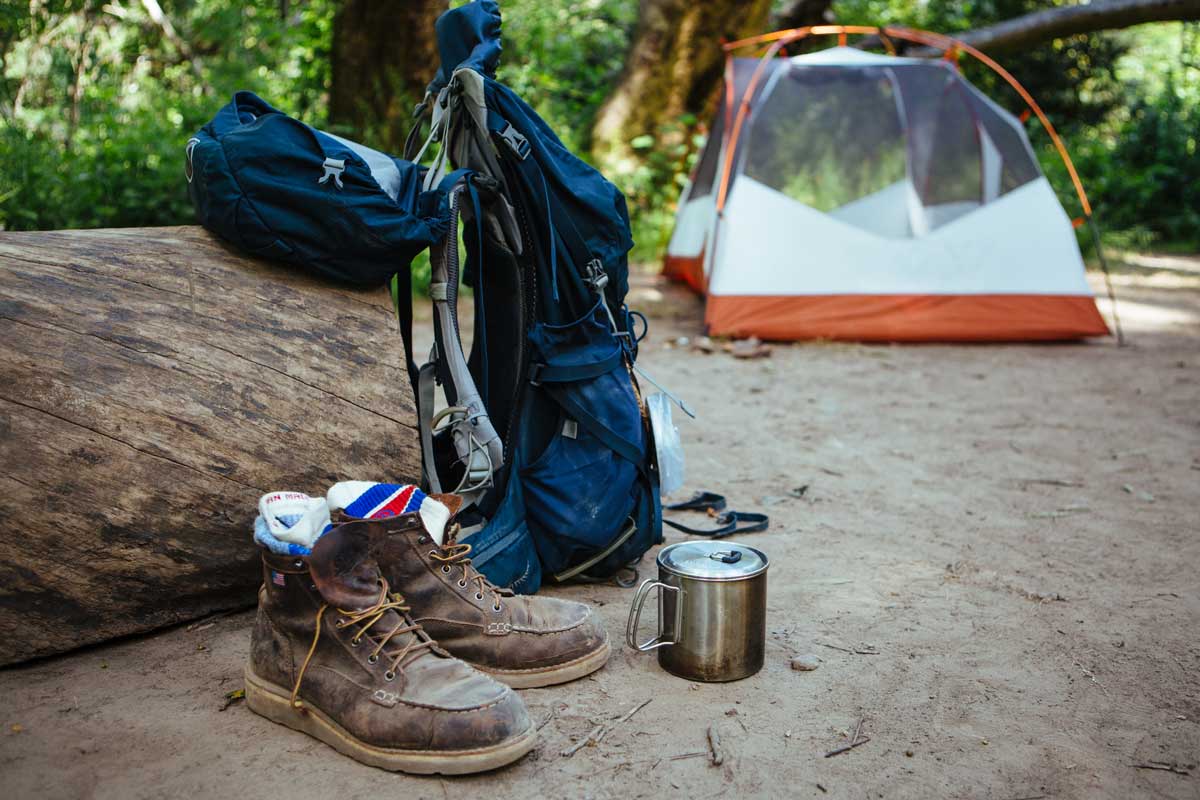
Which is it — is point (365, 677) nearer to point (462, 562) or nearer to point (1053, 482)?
point (462, 562)

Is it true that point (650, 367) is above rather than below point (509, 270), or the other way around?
below

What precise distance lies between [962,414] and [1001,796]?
308 cm

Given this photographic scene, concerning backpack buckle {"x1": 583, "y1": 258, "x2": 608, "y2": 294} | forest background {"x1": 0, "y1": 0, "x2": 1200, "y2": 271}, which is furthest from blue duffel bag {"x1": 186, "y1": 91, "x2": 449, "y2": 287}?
forest background {"x1": 0, "y1": 0, "x2": 1200, "y2": 271}

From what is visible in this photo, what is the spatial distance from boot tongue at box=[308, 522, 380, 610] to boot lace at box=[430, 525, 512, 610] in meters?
0.15

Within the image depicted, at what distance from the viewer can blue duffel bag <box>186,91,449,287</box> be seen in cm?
215

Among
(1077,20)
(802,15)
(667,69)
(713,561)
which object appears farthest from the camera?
(802,15)

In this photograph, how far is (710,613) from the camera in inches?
79.2

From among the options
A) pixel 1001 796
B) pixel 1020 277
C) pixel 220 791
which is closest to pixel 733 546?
pixel 1001 796

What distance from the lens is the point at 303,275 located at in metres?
2.36

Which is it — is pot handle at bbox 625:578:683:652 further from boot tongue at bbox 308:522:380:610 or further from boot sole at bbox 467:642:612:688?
boot tongue at bbox 308:522:380:610

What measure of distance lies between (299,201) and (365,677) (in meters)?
1.08

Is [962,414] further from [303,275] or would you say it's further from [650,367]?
[303,275]

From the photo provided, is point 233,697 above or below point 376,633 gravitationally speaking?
below

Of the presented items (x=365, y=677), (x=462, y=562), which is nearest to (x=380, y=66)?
(x=462, y=562)
